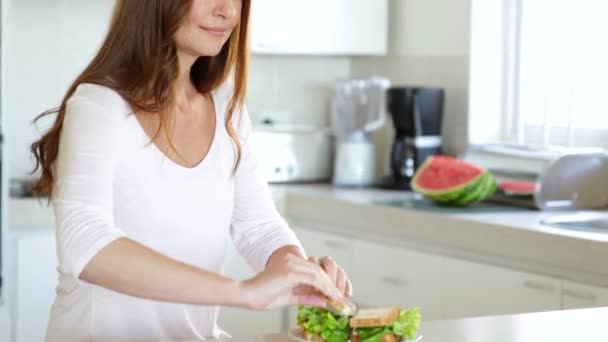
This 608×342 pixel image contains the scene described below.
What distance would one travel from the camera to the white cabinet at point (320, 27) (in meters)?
4.01

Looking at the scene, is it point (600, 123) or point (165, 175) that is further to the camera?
point (600, 123)

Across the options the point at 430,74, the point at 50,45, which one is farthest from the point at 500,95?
the point at 50,45

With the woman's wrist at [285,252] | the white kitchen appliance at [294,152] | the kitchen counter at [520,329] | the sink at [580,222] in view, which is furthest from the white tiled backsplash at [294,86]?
the kitchen counter at [520,329]

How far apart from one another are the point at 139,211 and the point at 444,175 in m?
1.86

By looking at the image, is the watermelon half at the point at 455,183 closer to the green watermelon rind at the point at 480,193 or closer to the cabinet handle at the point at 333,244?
the green watermelon rind at the point at 480,193


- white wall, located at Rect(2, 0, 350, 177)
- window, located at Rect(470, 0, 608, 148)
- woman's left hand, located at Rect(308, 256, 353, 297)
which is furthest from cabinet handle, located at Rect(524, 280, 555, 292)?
white wall, located at Rect(2, 0, 350, 177)

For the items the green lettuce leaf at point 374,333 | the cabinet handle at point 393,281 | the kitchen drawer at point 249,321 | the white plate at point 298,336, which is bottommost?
the kitchen drawer at point 249,321

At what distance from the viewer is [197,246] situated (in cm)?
191

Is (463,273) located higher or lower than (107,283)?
lower

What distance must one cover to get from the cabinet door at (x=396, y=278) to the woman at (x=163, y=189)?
53.4 inches

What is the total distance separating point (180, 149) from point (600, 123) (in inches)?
80.7

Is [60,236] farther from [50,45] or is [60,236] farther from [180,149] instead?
[50,45]

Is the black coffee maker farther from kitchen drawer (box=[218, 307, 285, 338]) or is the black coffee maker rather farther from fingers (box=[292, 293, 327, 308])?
fingers (box=[292, 293, 327, 308])

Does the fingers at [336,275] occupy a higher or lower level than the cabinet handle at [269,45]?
lower
